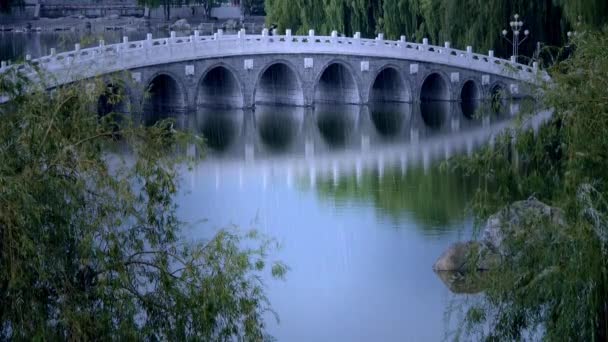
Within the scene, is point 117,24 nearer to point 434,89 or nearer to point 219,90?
point 434,89

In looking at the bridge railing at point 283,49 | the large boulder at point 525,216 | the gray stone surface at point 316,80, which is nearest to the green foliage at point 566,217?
the large boulder at point 525,216

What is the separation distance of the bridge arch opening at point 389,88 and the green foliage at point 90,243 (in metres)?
26.2

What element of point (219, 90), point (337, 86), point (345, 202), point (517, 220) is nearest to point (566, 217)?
point (517, 220)

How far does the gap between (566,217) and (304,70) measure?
2471 centimetres

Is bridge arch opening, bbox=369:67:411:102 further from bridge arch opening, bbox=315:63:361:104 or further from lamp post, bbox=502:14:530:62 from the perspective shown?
lamp post, bbox=502:14:530:62

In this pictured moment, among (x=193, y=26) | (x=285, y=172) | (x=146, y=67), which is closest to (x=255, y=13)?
(x=193, y=26)

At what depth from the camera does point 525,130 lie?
1045 cm

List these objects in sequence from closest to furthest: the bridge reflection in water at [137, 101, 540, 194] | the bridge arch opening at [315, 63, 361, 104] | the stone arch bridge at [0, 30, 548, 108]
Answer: the bridge reflection in water at [137, 101, 540, 194]
the stone arch bridge at [0, 30, 548, 108]
the bridge arch opening at [315, 63, 361, 104]

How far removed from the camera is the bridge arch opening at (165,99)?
1257 inches

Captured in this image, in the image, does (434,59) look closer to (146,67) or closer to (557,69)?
(146,67)

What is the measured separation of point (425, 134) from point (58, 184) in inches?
835

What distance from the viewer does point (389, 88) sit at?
→ 122 feet

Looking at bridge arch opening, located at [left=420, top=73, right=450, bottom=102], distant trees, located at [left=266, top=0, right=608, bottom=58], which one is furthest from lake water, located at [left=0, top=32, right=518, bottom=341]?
distant trees, located at [left=266, top=0, right=608, bottom=58]

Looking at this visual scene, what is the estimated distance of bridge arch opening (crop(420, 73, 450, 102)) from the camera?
36672 mm
